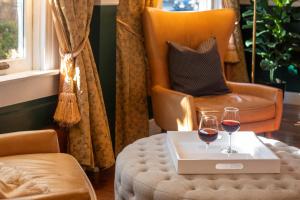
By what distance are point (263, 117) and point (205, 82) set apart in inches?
19.1

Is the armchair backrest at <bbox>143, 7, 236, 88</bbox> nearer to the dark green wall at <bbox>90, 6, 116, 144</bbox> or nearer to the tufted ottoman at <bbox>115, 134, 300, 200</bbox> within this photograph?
the dark green wall at <bbox>90, 6, 116, 144</bbox>

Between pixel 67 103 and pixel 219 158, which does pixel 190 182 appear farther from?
pixel 67 103

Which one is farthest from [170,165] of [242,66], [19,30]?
[242,66]

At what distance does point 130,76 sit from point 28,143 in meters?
1.50

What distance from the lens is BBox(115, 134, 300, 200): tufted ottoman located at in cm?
199

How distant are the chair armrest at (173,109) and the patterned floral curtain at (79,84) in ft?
1.61

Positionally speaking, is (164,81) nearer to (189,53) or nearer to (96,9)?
(189,53)

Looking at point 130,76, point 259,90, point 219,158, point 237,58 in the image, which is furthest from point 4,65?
point 237,58

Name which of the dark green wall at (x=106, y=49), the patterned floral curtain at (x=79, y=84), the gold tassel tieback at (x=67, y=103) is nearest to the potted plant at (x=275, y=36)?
the dark green wall at (x=106, y=49)

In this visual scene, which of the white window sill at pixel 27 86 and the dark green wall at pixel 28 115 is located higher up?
the white window sill at pixel 27 86

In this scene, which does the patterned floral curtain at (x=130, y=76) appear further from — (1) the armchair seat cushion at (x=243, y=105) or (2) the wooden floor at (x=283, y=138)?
(1) the armchair seat cushion at (x=243, y=105)

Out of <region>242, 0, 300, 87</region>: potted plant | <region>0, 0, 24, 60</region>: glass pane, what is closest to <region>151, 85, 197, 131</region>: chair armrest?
<region>0, 0, 24, 60</region>: glass pane

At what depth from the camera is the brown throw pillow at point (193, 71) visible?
3.70 meters

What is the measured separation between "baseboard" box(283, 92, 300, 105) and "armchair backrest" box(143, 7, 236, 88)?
195 cm
